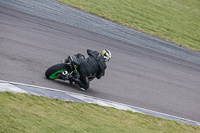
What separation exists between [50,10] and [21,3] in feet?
5.52

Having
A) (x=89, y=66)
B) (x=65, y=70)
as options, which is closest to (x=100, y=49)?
(x=89, y=66)

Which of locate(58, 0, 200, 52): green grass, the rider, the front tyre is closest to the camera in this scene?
the front tyre

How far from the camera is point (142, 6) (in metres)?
29.6

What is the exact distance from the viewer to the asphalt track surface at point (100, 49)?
10.3m

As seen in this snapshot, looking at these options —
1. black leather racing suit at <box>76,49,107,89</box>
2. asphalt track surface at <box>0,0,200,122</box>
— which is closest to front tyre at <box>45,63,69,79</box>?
asphalt track surface at <box>0,0,200,122</box>

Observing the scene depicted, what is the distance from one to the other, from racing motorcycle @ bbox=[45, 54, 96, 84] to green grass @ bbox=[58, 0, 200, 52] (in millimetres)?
13939

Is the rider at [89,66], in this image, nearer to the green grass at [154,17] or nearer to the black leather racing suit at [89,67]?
the black leather racing suit at [89,67]

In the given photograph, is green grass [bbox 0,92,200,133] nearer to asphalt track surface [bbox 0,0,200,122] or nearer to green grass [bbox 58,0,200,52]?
asphalt track surface [bbox 0,0,200,122]

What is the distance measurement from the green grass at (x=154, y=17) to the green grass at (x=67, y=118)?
50.2 ft

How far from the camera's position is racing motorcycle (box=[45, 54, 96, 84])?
9.30 metres

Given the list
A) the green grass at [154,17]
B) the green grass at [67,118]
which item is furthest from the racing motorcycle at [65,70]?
the green grass at [154,17]

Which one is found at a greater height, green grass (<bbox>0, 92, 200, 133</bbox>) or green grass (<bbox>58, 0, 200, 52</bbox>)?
green grass (<bbox>58, 0, 200, 52</bbox>)

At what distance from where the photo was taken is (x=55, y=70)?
9305 mm

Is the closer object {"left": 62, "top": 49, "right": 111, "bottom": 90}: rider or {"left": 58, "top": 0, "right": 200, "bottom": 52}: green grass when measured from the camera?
{"left": 62, "top": 49, "right": 111, "bottom": 90}: rider
